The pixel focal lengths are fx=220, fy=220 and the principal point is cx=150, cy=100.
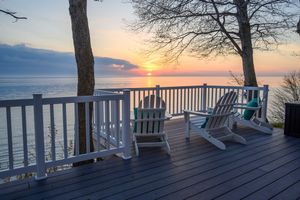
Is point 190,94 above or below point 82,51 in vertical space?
below

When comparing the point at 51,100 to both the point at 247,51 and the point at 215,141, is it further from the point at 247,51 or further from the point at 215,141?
the point at 247,51

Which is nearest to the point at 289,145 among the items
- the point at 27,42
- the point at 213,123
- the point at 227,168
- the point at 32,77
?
the point at 213,123

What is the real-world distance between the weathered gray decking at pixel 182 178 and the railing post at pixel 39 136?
0.15m

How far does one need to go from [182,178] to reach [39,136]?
1.90 meters

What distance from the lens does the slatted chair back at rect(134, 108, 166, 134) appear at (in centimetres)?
390

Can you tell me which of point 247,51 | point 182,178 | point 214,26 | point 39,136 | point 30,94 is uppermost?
point 214,26

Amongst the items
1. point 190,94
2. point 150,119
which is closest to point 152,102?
point 150,119

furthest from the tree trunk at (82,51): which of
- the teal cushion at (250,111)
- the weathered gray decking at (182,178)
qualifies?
the teal cushion at (250,111)

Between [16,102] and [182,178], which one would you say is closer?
[16,102]

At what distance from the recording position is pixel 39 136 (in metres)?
2.77

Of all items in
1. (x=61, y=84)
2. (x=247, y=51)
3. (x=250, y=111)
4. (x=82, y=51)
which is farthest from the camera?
(x=61, y=84)

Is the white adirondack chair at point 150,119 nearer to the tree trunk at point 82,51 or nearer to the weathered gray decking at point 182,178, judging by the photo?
the weathered gray decking at point 182,178

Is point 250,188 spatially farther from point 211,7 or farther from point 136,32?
point 136,32

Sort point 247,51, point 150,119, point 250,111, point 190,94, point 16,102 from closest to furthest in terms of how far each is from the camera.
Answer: point 16,102 → point 150,119 → point 250,111 → point 190,94 → point 247,51
